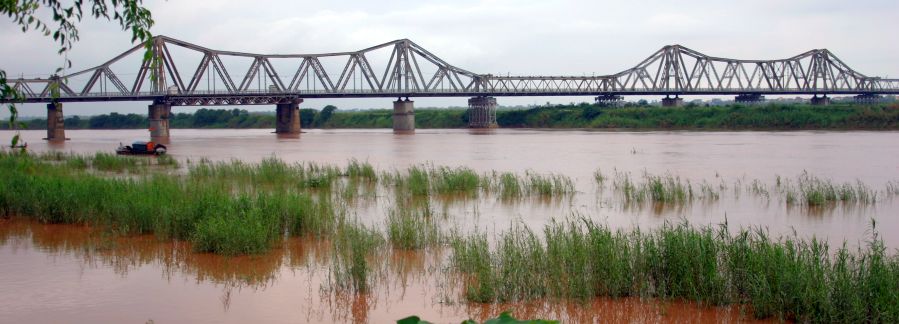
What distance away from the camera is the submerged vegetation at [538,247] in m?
7.74

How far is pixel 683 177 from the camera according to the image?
25.2 meters

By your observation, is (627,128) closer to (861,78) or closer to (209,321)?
(861,78)

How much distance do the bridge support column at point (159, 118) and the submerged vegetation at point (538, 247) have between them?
72726 mm

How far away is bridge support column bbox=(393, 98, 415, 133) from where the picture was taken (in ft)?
330

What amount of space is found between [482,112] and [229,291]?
105 meters

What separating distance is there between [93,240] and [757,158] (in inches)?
1172

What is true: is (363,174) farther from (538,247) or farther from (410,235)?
(538,247)

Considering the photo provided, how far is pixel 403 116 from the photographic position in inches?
4021

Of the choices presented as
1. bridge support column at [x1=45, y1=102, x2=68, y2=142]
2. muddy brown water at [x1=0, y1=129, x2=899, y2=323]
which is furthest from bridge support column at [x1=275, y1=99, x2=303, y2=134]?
muddy brown water at [x1=0, y1=129, x2=899, y2=323]

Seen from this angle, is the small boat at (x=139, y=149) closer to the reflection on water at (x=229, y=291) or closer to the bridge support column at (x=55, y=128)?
the reflection on water at (x=229, y=291)

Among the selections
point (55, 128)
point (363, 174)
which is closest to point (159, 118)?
point (55, 128)

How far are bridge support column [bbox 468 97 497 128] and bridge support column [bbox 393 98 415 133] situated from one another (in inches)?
464

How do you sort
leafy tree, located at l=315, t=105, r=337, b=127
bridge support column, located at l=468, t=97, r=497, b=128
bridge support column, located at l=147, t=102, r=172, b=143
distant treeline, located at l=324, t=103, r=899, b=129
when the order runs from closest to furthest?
distant treeline, located at l=324, t=103, r=899, b=129 → bridge support column, located at l=147, t=102, r=172, b=143 → bridge support column, located at l=468, t=97, r=497, b=128 → leafy tree, located at l=315, t=105, r=337, b=127

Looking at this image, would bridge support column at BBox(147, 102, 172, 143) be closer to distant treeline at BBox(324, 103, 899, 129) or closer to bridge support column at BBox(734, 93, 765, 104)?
distant treeline at BBox(324, 103, 899, 129)
